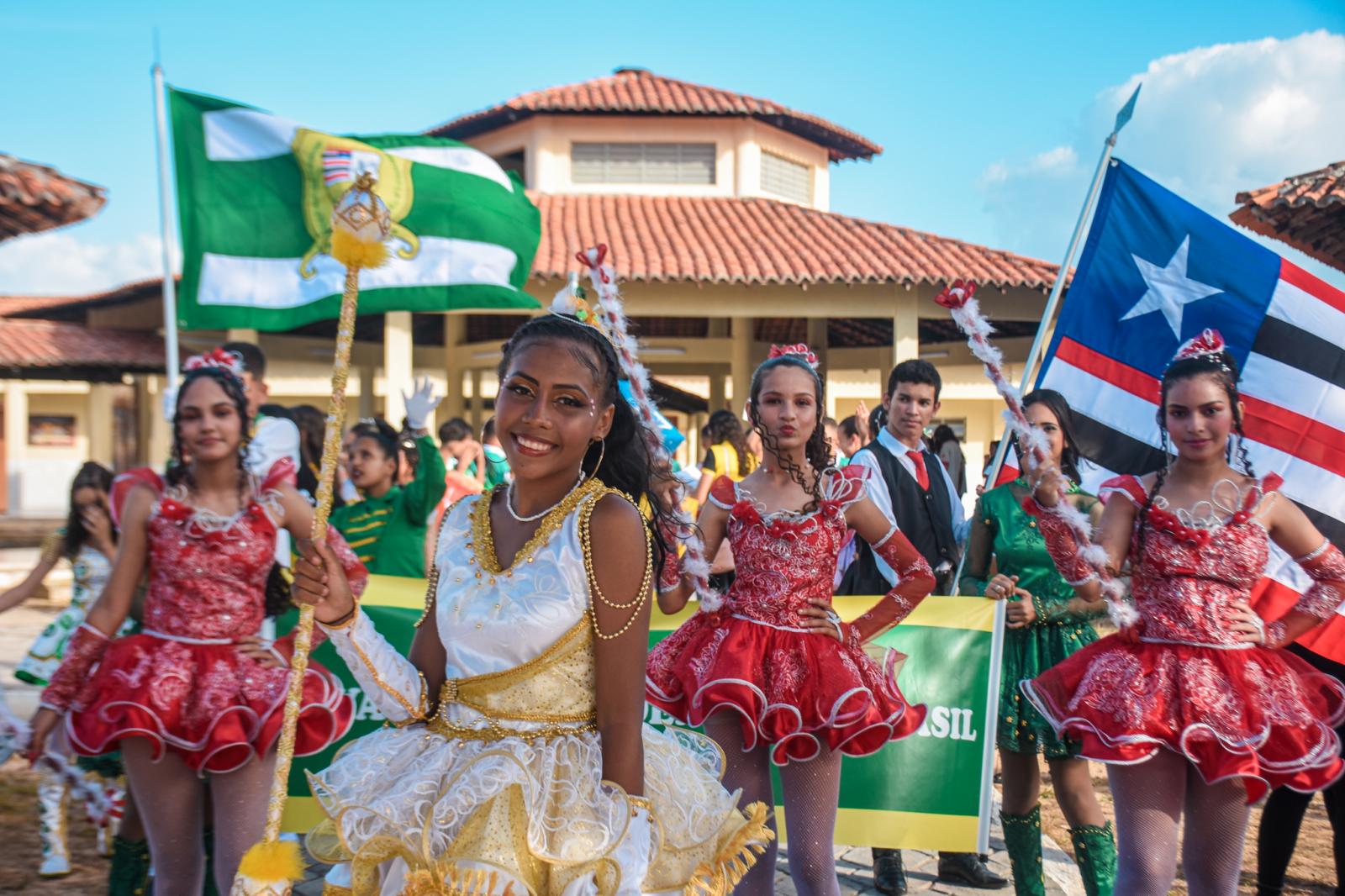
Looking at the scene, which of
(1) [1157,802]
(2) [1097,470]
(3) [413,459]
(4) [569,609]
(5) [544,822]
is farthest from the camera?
(3) [413,459]

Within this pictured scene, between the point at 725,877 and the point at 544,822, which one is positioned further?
the point at 725,877

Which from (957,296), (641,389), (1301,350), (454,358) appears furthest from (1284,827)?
(454,358)

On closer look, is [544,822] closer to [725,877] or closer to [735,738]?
[725,877]

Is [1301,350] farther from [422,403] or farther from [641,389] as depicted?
Answer: [422,403]

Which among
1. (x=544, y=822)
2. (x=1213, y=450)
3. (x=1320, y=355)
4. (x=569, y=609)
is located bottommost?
(x=544, y=822)

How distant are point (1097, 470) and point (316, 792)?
169 inches

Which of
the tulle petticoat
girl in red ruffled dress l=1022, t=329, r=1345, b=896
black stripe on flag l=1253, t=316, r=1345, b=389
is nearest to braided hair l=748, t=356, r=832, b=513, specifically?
girl in red ruffled dress l=1022, t=329, r=1345, b=896

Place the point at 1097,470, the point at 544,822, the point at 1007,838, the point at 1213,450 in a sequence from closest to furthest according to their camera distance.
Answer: the point at 544,822
the point at 1213,450
the point at 1007,838
the point at 1097,470

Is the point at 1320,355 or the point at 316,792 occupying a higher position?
the point at 1320,355

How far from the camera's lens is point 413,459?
242 inches

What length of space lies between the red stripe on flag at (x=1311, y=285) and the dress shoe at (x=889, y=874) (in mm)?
3099

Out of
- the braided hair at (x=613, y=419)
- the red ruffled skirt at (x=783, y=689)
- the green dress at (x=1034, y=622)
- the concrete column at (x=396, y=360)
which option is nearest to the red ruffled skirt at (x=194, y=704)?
the red ruffled skirt at (x=783, y=689)

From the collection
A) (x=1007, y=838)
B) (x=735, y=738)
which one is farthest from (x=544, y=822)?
(x=1007, y=838)

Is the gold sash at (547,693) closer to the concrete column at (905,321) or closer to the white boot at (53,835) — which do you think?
the white boot at (53,835)
